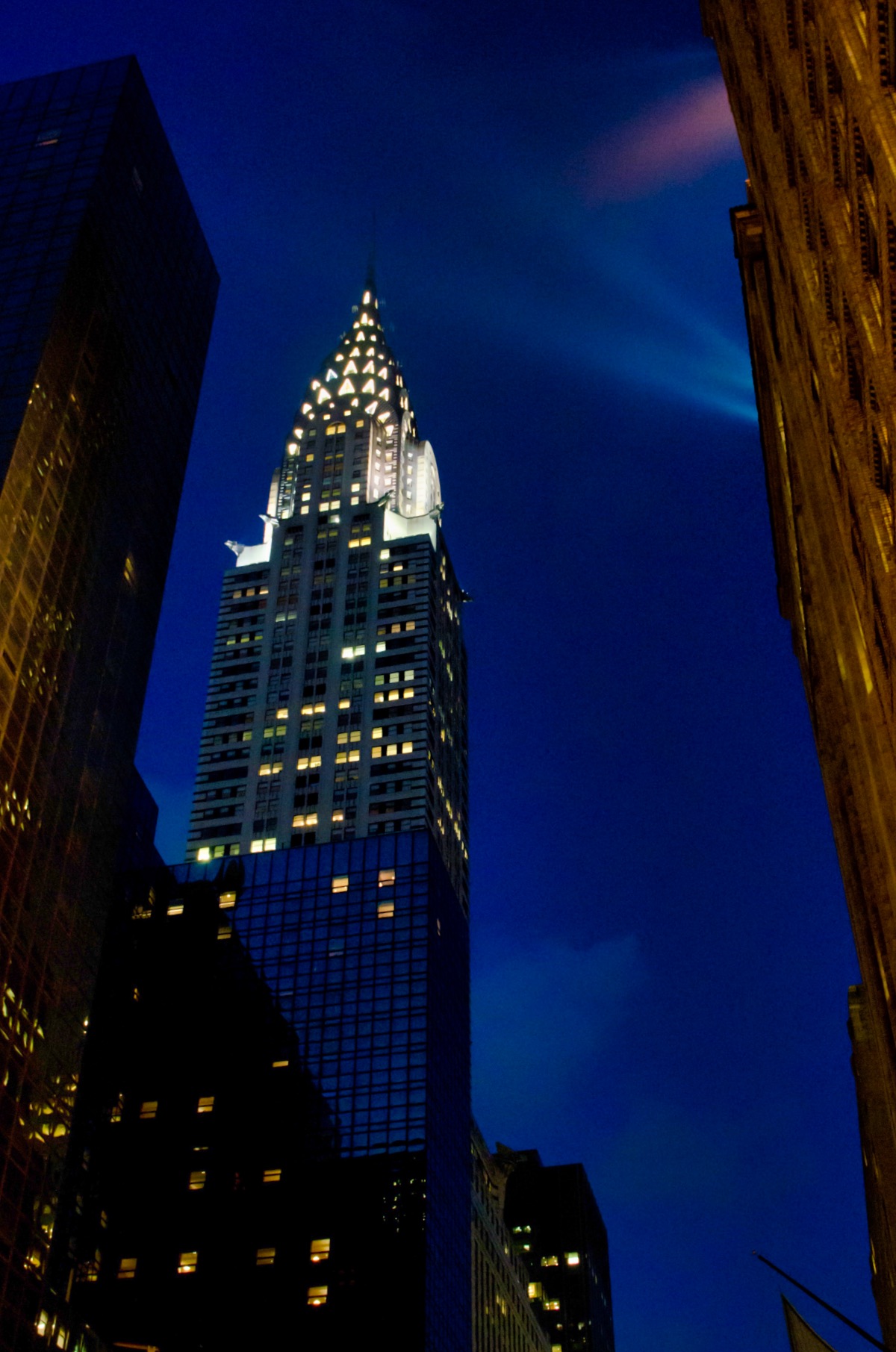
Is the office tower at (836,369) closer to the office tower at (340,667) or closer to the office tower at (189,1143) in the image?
the office tower at (189,1143)

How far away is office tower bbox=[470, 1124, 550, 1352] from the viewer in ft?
464

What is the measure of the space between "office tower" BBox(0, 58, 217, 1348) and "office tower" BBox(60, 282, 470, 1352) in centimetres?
2979

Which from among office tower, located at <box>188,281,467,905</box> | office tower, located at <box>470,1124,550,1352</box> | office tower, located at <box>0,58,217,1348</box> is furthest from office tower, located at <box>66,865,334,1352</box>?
office tower, located at <box>470,1124,550,1352</box>

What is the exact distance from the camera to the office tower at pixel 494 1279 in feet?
464

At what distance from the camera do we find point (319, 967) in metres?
131

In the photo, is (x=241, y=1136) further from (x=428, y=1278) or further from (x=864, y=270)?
(x=864, y=270)

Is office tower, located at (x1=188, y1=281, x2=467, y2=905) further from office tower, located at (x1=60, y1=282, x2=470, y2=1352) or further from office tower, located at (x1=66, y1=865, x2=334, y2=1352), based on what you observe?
office tower, located at (x1=66, y1=865, x2=334, y2=1352)

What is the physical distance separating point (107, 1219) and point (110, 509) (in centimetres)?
6011

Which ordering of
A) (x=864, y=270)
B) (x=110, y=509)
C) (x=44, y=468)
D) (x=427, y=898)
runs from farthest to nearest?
(x=427, y=898) → (x=110, y=509) → (x=44, y=468) → (x=864, y=270)

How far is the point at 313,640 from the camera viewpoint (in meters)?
165

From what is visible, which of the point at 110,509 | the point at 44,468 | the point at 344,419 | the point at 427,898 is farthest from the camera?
the point at 344,419

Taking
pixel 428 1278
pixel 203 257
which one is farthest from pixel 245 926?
pixel 203 257

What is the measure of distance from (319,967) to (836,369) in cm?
10101

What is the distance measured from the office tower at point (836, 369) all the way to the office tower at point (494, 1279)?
6661 cm
